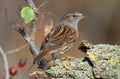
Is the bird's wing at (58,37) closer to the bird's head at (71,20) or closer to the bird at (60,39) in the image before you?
the bird at (60,39)

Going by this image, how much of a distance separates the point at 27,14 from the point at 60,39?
102 cm

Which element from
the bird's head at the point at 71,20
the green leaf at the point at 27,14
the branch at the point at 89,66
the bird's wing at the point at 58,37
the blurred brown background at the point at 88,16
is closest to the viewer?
the branch at the point at 89,66

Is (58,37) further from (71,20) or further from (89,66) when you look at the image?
(89,66)

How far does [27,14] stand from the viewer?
5.20 meters

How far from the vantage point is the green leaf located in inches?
204

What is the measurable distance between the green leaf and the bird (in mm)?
361

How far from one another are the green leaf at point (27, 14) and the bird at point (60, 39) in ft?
1.18

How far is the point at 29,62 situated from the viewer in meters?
9.45

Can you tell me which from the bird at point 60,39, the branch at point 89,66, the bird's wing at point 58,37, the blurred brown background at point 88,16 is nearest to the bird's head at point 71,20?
the bird at point 60,39

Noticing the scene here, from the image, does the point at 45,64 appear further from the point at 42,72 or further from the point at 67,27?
the point at 67,27

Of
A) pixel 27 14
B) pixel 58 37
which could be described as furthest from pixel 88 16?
pixel 27 14

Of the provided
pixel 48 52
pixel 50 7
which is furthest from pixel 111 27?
pixel 48 52

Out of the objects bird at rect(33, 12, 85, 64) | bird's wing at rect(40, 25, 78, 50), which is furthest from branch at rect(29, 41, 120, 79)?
bird's wing at rect(40, 25, 78, 50)

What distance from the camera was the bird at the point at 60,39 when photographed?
19.1 feet
